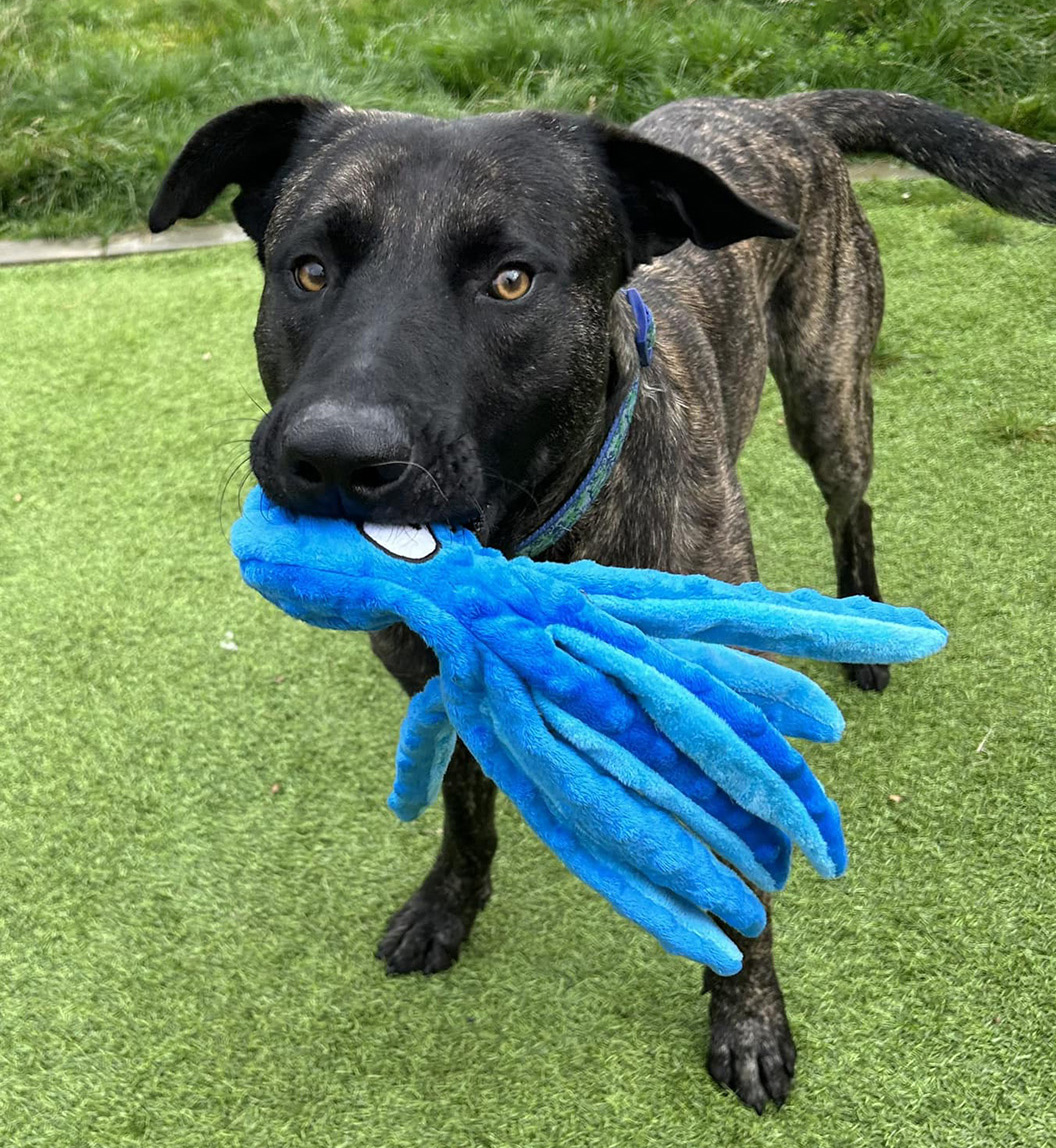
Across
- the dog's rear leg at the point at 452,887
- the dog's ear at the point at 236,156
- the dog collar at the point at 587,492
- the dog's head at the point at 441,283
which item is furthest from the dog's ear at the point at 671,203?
the dog's rear leg at the point at 452,887

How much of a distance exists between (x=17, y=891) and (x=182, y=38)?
299 inches

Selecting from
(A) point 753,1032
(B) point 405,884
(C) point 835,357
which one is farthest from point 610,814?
(C) point 835,357

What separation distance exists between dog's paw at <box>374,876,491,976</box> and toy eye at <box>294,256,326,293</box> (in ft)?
4.80

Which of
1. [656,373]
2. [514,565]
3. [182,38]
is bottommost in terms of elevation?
[182,38]

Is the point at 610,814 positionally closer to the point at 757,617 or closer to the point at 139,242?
the point at 757,617

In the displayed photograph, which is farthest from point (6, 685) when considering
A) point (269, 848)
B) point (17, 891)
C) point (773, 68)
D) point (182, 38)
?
point (182, 38)

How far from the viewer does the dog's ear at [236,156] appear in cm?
225

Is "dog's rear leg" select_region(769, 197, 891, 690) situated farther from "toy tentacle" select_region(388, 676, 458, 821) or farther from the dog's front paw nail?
"toy tentacle" select_region(388, 676, 458, 821)

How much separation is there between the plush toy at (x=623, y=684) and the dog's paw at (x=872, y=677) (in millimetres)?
1605

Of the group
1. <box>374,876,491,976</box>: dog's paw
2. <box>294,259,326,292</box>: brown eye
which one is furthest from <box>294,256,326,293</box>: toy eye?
<box>374,876,491,976</box>: dog's paw

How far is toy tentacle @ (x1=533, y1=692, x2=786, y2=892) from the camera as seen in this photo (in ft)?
5.11

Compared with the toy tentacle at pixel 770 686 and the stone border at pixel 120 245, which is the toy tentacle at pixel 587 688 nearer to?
the toy tentacle at pixel 770 686

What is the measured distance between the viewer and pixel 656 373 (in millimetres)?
2459

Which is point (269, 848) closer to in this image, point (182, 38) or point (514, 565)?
point (514, 565)
